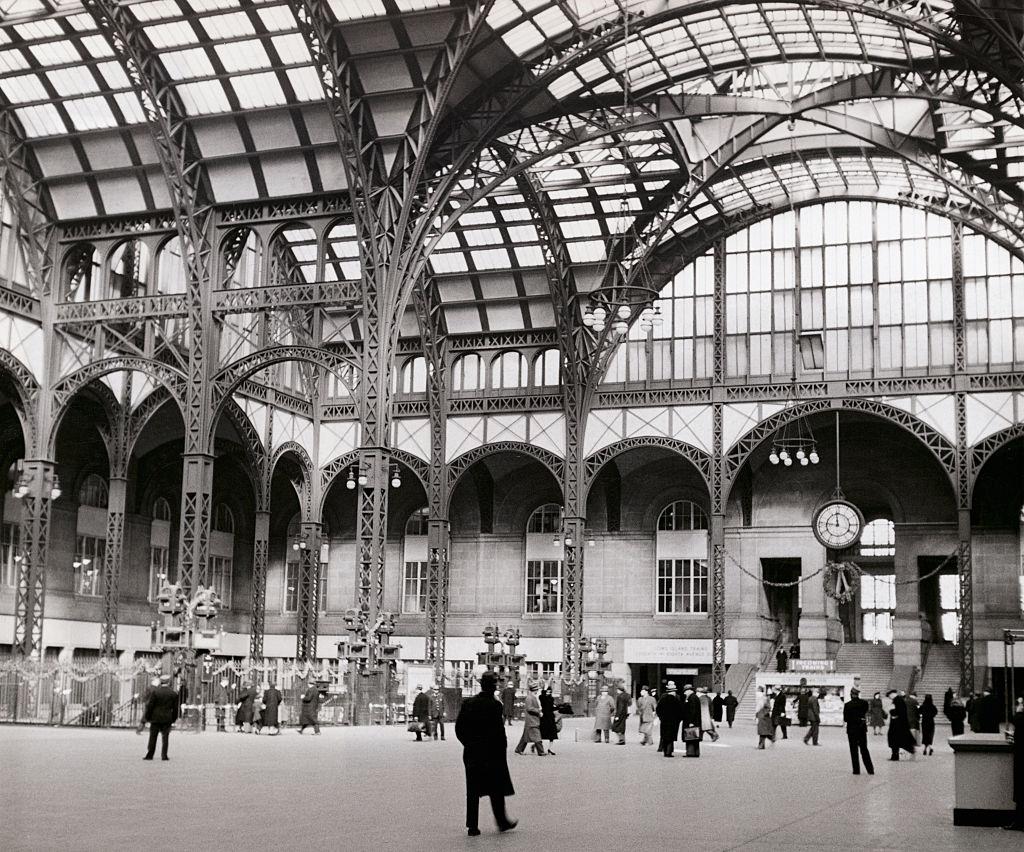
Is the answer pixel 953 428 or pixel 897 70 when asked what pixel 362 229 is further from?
pixel 953 428

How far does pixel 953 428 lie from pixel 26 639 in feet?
101

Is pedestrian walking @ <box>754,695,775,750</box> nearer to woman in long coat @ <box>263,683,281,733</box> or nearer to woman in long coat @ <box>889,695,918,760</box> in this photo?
woman in long coat @ <box>889,695,918,760</box>

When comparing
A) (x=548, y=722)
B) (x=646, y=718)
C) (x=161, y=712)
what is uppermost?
(x=161, y=712)

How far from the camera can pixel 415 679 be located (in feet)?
130

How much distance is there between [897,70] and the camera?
37.2 meters

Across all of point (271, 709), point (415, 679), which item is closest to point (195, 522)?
point (271, 709)

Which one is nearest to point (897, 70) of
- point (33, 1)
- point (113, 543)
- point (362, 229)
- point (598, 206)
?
point (598, 206)

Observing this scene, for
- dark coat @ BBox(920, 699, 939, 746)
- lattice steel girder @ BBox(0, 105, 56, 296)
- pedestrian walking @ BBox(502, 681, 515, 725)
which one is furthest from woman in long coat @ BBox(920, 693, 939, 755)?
lattice steel girder @ BBox(0, 105, 56, 296)

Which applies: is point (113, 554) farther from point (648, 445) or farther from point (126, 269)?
point (648, 445)

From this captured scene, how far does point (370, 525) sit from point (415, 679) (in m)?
7.24

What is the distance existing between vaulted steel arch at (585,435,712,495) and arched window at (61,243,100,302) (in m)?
18.5

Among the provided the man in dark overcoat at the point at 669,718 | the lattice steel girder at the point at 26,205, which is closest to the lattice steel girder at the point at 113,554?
the lattice steel girder at the point at 26,205

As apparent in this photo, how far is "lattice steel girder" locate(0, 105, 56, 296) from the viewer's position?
130 ft

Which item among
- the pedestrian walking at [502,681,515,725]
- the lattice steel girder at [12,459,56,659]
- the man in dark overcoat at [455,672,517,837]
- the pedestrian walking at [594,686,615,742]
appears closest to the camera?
the man in dark overcoat at [455,672,517,837]
